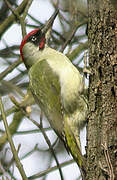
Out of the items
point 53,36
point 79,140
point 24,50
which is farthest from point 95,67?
point 53,36

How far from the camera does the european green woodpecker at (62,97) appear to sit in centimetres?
358

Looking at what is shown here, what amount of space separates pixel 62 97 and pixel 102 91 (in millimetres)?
1165

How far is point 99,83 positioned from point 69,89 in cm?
→ 104

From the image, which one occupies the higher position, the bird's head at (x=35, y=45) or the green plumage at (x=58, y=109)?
the bird's head at (x=35, y=45)

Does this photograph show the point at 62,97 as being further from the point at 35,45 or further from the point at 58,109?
the point at 35,45

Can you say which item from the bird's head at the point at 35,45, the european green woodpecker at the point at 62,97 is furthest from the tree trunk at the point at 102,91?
the bird's head at the point at 35,45

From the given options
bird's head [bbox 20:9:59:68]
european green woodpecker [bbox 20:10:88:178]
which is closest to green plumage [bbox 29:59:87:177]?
european green woodpecker [bbox 20:10:88:178]

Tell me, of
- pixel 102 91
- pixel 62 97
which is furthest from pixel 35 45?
pixel 102 91

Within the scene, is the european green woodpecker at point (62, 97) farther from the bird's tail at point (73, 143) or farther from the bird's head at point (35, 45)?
the bird's head at point (35, 45)

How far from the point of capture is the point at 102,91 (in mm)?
2535

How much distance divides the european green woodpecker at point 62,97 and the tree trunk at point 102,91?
0.89m

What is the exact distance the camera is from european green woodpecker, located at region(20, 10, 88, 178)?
3.58 metres

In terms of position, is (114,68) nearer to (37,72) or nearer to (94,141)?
(94,141)

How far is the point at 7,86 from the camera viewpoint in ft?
12.4
